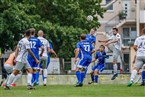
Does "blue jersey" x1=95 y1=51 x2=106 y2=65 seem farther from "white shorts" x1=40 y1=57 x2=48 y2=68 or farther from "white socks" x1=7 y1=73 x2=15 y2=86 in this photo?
"white socks" x1=7 y1=73 x2=15 y2=86

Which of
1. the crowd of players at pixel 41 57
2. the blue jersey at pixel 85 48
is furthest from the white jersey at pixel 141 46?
the blue jersey at pixel 85 48

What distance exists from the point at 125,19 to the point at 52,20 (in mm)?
15733

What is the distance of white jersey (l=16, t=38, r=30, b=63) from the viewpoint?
83.6ft

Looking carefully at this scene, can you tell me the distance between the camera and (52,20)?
65000 millimetres

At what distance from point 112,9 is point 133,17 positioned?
316cm

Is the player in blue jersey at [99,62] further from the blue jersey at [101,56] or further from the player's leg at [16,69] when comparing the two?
the player's leg at [16,69]

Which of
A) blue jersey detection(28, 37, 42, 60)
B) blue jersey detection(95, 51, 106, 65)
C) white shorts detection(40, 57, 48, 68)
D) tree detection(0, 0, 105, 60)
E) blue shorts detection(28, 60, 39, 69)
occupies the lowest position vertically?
blue shorts detection(28, 60, 39, 69)

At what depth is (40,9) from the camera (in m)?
64.9

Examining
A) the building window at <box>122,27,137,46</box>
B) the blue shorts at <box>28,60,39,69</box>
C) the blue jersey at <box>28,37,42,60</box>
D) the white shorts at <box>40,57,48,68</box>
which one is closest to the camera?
the blue shorts at <box>28,60,39,69</box>

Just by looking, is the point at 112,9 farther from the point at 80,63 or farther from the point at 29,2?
the point at 80,63

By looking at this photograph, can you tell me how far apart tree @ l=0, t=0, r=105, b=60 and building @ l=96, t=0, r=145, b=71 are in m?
6.70

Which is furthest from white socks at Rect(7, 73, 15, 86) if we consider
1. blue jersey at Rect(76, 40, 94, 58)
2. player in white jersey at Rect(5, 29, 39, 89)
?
blue jersey at Rect(76, 40, 94, 58)

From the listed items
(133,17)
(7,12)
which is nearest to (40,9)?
(7,12)

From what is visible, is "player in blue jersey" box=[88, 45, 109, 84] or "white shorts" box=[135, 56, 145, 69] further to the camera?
"player in blue jersey" box=[88, 45, 109, 84]
